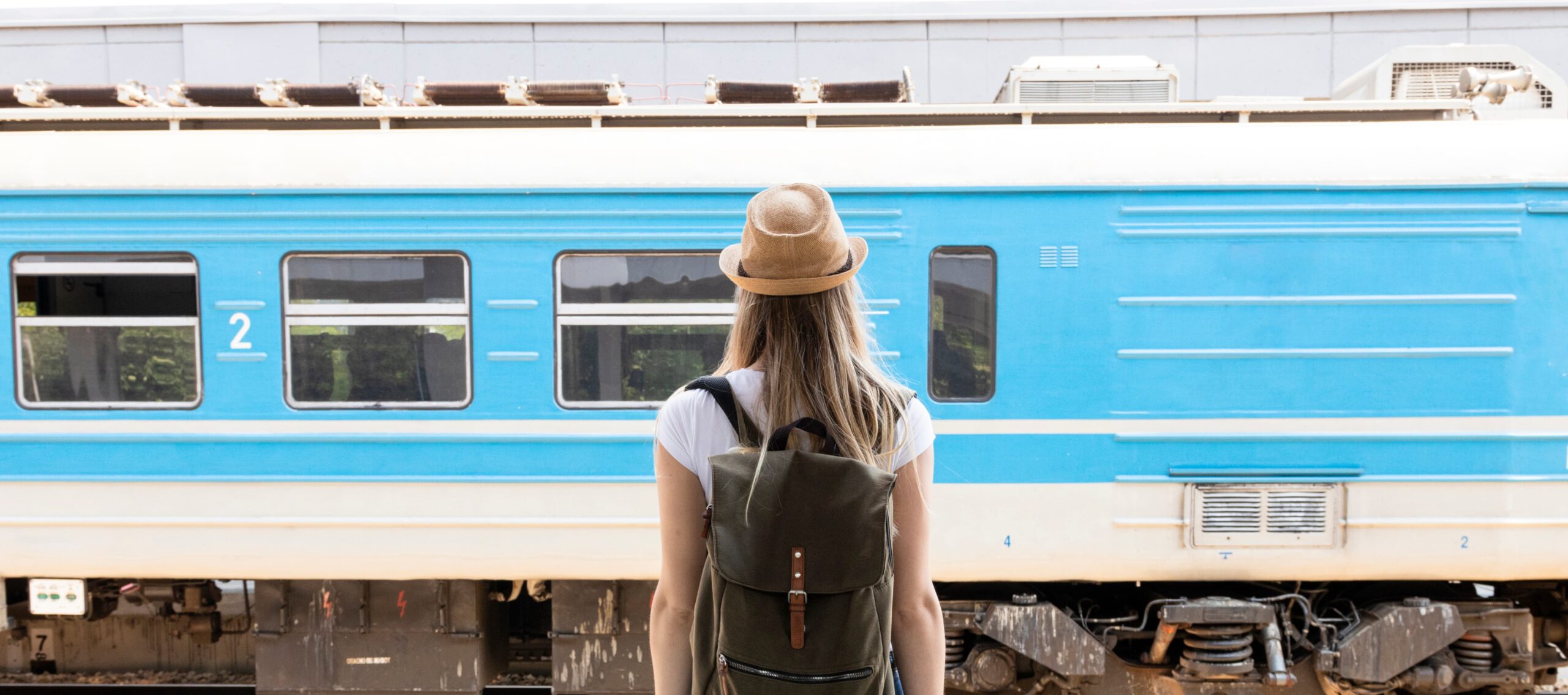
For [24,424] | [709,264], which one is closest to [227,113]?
[24,424]

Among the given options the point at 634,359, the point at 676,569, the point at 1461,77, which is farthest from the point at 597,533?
the point at 1461,77

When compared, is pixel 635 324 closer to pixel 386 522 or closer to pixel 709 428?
pixel 386 522

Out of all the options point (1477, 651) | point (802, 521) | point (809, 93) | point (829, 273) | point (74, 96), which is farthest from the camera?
point (74, 96)

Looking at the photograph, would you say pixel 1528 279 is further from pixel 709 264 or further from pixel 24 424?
pixel 24 424

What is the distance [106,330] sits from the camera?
4355mm

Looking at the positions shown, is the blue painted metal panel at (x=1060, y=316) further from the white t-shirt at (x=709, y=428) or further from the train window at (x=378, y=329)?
the white t-shirt at (x=709, y=428)

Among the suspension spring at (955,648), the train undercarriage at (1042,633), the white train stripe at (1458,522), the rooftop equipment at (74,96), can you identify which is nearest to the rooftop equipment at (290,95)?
the rooftop equipment at (74,96)

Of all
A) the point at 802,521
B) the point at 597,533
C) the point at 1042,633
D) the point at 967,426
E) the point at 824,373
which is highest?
the point at 824,373

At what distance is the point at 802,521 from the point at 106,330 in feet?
13.5

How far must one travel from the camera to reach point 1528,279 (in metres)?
4.17

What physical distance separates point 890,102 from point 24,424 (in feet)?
14.0

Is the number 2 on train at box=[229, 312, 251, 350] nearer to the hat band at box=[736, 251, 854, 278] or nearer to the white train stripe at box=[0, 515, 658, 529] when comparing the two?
the white train stripe at box=[0, 515, 658, 529]

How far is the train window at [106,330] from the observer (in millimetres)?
4316

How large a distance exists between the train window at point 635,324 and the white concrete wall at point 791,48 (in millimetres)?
6379
